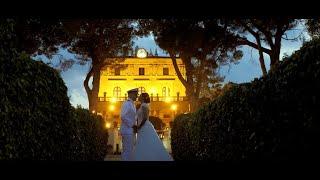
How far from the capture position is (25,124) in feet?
17.8

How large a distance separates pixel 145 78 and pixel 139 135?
256 feet

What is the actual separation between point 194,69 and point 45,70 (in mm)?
24508

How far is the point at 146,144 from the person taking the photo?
12.3 meters

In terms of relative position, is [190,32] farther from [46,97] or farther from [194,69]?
[46,97]

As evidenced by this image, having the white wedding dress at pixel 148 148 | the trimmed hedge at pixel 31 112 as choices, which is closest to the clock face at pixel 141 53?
the white wedding dress at pixel 148 148

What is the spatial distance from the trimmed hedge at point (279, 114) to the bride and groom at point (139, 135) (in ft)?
15.3

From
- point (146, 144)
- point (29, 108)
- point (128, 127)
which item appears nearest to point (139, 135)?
point (146, 144)

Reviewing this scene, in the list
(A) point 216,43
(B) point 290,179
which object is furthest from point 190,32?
(B) point 290,179

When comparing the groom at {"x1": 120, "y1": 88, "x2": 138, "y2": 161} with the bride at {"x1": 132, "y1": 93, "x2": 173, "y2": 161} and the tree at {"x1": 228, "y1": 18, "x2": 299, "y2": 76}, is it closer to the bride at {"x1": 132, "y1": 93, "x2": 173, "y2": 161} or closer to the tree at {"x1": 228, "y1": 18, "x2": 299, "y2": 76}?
the bride at {"x1": 132, "y1": 93, "x2": 173, "y2": 161}

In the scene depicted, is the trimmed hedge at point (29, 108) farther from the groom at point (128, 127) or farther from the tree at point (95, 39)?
the tree at point (95, 39)

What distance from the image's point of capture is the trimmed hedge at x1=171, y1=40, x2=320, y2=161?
4094 millimetres

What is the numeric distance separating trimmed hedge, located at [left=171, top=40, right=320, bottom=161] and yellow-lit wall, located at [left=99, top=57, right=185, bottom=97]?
80.5 meters

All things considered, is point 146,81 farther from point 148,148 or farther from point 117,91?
point 148,148

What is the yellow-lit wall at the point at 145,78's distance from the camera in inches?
3465
